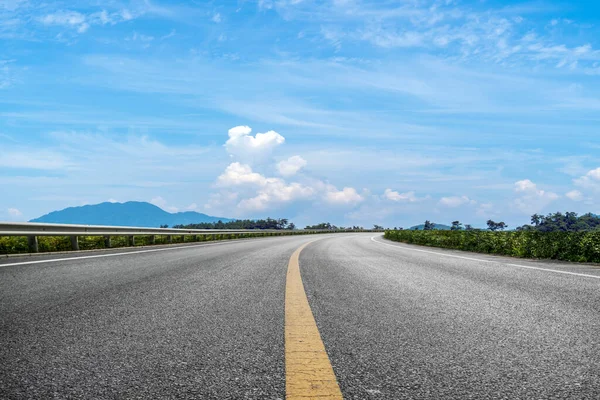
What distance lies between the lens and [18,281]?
5.74m

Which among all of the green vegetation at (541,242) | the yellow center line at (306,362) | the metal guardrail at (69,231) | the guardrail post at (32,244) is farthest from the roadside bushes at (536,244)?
the guardrail post at (32,244)

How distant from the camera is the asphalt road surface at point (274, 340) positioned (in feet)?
6.77

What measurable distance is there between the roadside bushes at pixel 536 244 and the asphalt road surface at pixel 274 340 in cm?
865

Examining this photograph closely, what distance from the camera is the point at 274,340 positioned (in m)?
2.86

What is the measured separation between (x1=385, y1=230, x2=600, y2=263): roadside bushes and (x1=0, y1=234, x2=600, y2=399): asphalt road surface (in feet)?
28.4

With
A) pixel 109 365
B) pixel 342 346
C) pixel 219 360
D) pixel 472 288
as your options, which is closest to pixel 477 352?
pixel 342 346

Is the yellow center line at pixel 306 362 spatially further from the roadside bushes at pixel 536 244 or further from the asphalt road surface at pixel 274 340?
the roadside bushes at pixel 536 244

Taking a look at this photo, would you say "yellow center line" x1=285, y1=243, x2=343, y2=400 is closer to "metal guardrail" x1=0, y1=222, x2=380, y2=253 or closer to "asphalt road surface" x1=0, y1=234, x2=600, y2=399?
"asphalt road surface" x1=0, y1=234, x2=600, y2=399

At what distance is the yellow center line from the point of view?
197 centimetres

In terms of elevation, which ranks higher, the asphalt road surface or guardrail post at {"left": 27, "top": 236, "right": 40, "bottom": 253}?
guardrail post at {"left": 27, "top": 236, "right": 40, "bottom": 253}

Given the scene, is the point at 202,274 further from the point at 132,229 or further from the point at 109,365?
the point at 132,229

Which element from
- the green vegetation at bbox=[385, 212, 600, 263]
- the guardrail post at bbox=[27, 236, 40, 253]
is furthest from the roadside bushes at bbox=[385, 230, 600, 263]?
the guardrail post at bbox=[27, 236, 40, 253]

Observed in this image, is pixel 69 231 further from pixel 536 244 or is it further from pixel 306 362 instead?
pixel 536 244

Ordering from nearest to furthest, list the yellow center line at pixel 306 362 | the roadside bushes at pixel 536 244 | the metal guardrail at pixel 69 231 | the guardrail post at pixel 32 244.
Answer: the yellow center line at pixel 306 362
the metal guardrail at pixel 69 231
the guardrail post at pixel 32 244
the roadside bushes at pixel 536 244
